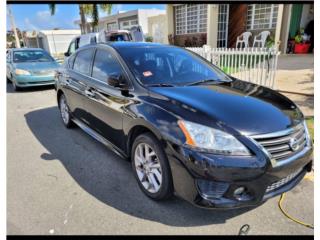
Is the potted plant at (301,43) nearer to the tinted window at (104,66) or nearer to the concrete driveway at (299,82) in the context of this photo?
the concrete driveway at (299,82)

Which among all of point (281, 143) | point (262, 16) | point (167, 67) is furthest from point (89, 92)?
point (262, 16)

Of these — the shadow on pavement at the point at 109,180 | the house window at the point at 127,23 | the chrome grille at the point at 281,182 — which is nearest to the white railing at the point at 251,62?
the chrome grille at the point at 281,182

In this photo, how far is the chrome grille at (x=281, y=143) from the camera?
216 cm

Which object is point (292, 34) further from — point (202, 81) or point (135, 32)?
point (202, 81)

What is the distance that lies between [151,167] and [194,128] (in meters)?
0.74

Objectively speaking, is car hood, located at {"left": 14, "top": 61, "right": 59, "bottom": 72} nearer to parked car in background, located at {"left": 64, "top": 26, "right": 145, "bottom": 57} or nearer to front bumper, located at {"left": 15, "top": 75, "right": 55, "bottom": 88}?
front bumper, located at {"left": 15, "top": 75, "right": 55, "bottom": 88}

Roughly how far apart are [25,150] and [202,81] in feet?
10.3

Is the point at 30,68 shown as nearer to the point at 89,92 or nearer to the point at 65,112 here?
the point at 65,112

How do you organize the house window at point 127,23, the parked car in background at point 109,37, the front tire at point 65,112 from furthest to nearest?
the house window at point 127,23
the parked car in background at point 109,37
the front tire at point 65,112

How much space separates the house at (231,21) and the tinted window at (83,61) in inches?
426

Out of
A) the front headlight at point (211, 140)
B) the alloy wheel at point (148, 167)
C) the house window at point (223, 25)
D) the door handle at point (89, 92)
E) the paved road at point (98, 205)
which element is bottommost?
the paved road at point (98, 205)

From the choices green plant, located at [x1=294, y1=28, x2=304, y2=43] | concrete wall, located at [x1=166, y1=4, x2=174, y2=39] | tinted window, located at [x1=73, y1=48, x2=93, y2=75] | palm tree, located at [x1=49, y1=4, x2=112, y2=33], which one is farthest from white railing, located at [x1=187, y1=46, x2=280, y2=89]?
palm tree, located at [x1=49, y1=4, x2=112, y2=33]

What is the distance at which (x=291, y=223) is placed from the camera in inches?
94.0

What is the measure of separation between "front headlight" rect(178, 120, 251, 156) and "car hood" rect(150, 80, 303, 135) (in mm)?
73
